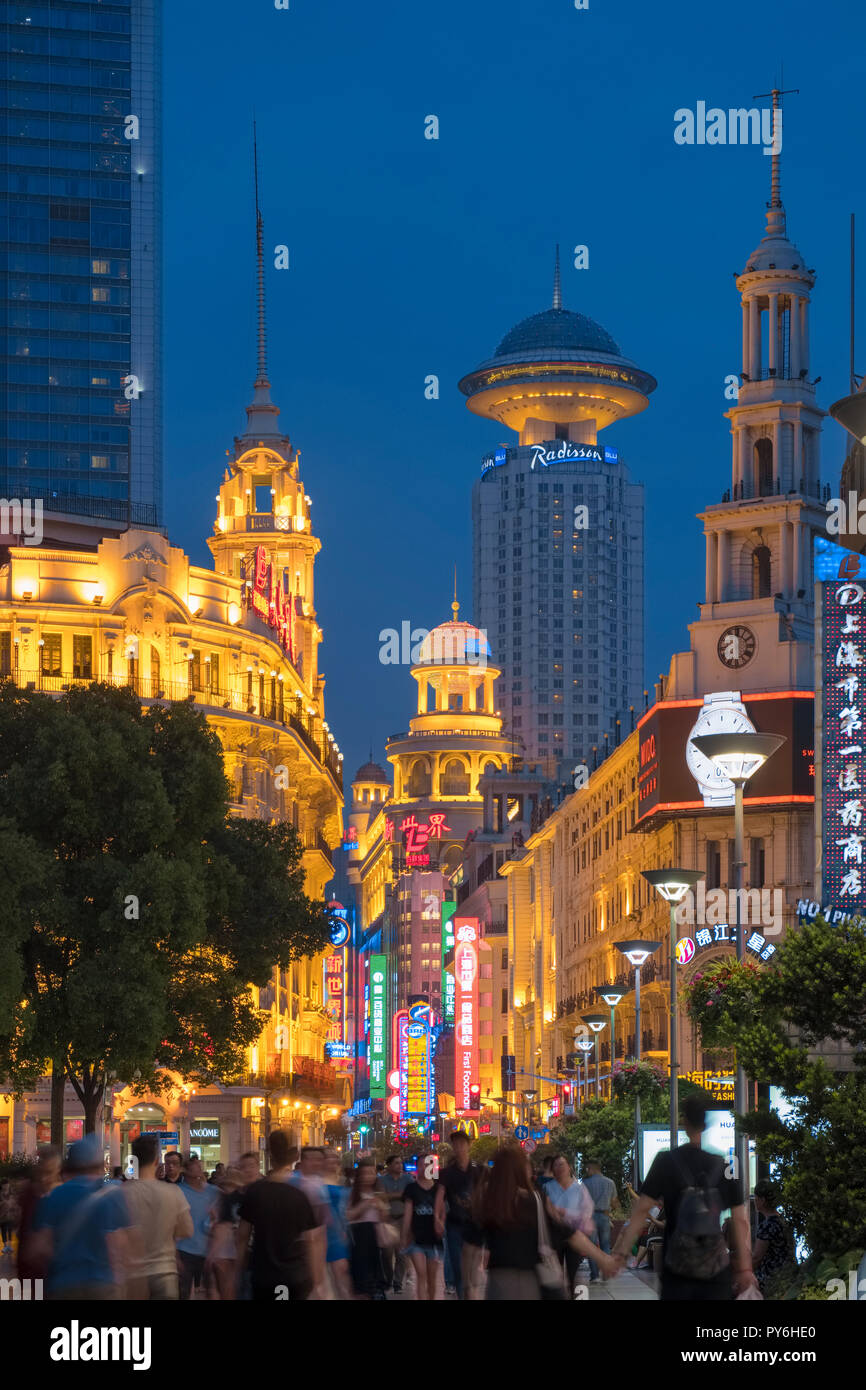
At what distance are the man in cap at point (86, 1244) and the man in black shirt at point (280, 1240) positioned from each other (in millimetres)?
1884

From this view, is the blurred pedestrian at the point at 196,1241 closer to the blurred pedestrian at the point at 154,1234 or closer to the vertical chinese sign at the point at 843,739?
the blurred pedestrian at the point at 154,1234

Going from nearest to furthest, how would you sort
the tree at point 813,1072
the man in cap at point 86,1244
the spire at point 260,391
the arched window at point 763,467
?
the man in cap at point 86,1244 < the tree at point 813,1072 < the arched window at point 763,467 < the spire at point 260,391

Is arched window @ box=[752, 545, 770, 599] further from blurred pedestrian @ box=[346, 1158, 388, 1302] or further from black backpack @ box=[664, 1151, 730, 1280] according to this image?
black backpack @ box=[664, 1151, 730, 1280]

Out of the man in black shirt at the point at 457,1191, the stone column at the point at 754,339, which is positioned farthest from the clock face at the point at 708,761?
the man in black shirt at the point at 457,1191

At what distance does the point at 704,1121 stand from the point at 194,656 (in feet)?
228

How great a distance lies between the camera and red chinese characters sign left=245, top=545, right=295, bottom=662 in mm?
93919

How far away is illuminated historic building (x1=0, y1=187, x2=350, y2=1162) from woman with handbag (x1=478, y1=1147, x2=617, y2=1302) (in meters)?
56.2

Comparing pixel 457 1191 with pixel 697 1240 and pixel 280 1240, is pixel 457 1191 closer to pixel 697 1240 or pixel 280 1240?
pixel 280 1240

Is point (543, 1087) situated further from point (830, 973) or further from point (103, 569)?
point (830, 973)

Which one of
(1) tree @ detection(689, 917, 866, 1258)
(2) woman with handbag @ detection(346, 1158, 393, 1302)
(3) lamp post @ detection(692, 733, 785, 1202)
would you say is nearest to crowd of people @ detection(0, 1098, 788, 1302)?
(2) woman with handbag @ detection(346, 1158, 393, 1302)

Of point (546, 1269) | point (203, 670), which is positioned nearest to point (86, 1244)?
point (546, 1269)

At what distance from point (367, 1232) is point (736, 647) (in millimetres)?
70308

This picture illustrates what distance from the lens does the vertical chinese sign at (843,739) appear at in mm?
62094

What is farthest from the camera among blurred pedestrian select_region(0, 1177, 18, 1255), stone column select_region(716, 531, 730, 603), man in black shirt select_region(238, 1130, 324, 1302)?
stone column select_region(716, 531, 730, 603)
